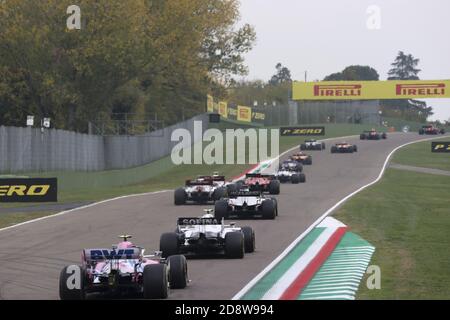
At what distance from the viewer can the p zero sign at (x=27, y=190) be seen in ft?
129

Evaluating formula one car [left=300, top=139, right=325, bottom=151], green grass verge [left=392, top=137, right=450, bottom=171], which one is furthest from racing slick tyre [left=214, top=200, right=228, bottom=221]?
formula one car [left=300, top=139, right=325, bottom=151]

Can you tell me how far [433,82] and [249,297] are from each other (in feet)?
351

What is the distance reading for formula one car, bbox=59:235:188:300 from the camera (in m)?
15.5

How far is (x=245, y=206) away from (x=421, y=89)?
90.7 meters

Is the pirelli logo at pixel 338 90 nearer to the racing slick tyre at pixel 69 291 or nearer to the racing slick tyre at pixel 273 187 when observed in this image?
the racing slick tyre at pixel 273 187

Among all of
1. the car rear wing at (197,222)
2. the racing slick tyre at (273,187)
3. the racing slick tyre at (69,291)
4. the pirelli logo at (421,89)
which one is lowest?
the racing slick tyre at (69,291)

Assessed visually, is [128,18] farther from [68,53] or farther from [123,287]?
[123,287]

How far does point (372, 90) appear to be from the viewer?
120 meters

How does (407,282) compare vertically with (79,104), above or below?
below

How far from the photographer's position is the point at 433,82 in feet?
392

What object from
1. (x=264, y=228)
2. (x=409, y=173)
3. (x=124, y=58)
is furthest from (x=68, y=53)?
(x=264, y=228)

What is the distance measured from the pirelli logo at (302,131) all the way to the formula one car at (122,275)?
78.0 meters

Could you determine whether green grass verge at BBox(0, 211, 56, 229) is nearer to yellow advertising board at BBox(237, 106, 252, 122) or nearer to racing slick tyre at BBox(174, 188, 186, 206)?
racing slick tyre at BBox(174, 188, 186, 206)

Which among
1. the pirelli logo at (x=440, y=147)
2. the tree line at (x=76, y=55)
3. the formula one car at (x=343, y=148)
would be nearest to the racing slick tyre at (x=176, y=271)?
the tree line at (x=76, y=55)
